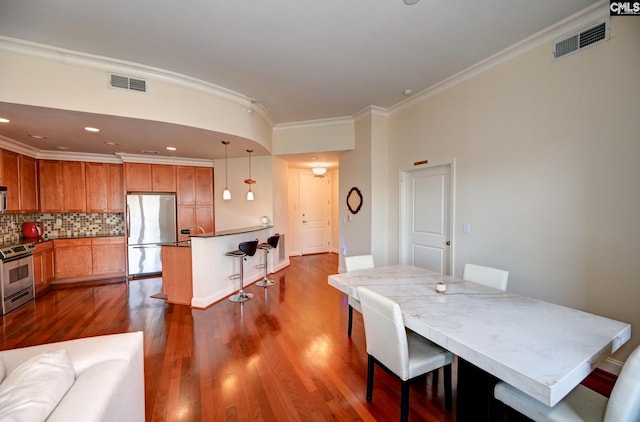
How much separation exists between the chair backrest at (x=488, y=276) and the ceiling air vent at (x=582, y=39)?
2.12m

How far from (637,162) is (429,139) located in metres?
2.06

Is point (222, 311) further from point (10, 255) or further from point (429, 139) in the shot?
point (429, 139)

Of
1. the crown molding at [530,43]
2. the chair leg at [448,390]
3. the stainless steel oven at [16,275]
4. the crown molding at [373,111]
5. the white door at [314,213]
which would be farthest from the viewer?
the white door at [314,213]

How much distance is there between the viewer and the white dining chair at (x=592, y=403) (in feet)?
3.30

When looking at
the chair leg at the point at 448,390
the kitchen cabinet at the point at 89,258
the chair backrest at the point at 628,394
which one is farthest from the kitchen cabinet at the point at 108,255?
the chair backrest at the point at 628,394

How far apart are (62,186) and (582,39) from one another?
24.8ft

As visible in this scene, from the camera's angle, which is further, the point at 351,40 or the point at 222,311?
the point at 222,311

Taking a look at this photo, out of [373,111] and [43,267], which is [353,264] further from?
[43,267]

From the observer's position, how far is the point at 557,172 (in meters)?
2.48

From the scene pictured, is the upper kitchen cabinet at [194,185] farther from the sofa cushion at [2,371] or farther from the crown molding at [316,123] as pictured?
the sofa cushion at [2,371]

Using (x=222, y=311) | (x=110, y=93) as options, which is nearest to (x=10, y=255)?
(x=110, y=93)

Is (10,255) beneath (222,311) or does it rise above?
above

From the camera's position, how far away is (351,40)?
102 inches

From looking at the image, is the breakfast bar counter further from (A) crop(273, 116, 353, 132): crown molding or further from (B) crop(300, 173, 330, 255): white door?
(B) crop(300, 173, 330, 255): white door
